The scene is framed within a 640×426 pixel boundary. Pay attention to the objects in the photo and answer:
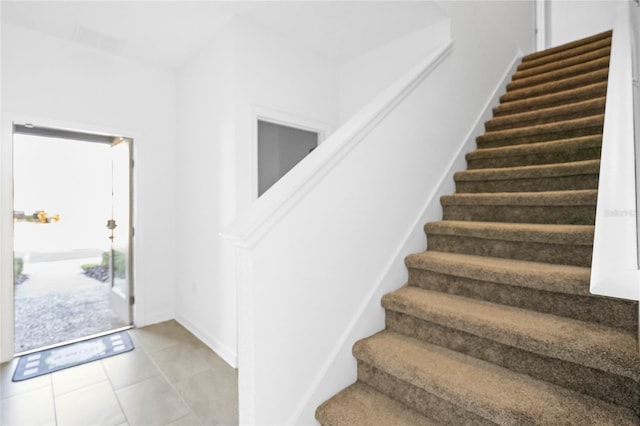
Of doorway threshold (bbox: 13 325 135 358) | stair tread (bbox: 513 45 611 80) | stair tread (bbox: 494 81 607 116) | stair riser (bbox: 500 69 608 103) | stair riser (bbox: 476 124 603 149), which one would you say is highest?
stair tread (bbox: 513 45 611 80)

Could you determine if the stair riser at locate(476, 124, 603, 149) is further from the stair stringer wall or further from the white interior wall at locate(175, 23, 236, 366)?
the white interior wall at locate(175, 23, 236, 366)

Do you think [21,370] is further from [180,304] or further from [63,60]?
[63,60]

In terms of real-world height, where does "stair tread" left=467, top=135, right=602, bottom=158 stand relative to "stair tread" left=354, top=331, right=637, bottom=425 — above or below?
above

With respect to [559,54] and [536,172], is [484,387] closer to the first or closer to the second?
[536,172]

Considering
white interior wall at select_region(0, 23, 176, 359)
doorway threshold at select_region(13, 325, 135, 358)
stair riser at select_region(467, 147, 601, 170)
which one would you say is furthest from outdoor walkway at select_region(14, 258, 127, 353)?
stair riser at select_region(467, 147, 601, 170)

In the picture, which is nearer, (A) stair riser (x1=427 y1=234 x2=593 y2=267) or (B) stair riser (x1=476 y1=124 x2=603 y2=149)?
(A) stair riser (x1=427 y1=234 x2=593 y2=267)

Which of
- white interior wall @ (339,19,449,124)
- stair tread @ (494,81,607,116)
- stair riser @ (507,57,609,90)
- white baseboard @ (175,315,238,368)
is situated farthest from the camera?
white interior wall @ (339,19,449,124)

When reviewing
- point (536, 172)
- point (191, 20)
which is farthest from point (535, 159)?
point (191, 20)

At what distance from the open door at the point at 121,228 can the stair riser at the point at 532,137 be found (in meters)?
3.46

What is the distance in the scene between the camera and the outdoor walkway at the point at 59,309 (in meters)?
3.08

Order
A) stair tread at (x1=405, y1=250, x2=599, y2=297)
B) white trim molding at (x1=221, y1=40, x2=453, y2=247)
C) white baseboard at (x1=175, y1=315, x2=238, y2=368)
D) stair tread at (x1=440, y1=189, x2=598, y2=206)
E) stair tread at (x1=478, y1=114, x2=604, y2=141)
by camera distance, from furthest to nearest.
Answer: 1. white baseboard at (x1=175, y1=315, x2=238, y2=368)
2. stair tread at (x1=478, y1=114, x2=604, y2=141)
3. stair tread at (x1=440, y1=189, x2=598, y2=206)
4. stair tread at (x1=405, y1=250, x2=599, y2=297)
5. white trim molding at (x1=221, y1=40, x2=453, y2=247)

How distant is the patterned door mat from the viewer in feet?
7.97

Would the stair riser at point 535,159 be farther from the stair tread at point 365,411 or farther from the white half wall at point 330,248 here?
the stair tread at point 365,411

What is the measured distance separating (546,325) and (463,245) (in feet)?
2.28
